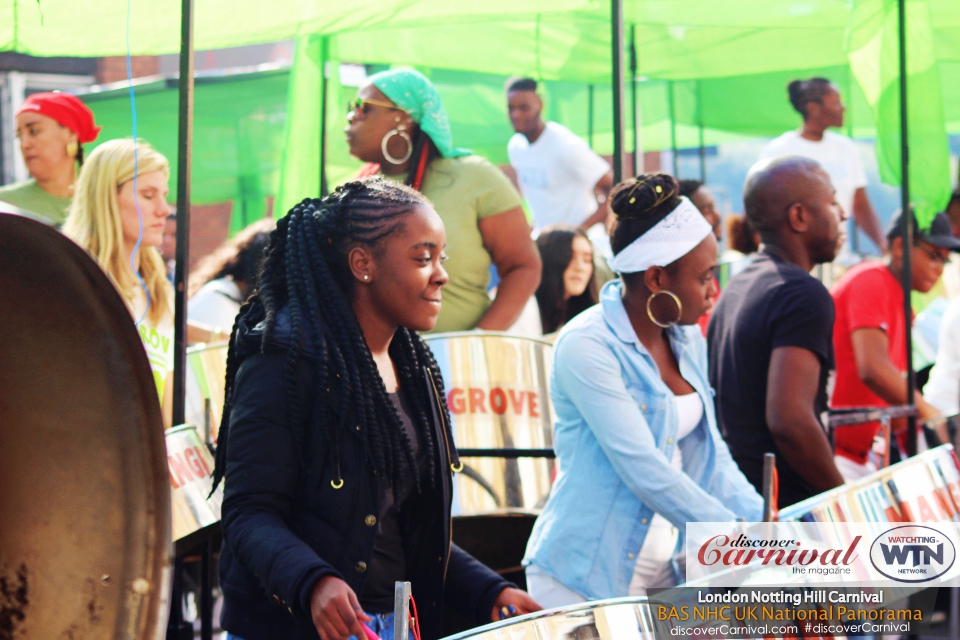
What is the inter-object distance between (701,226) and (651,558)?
64 cm

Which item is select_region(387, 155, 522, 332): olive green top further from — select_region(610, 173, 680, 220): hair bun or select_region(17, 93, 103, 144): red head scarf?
select_region(17, 93, 103, 144): red head scarf

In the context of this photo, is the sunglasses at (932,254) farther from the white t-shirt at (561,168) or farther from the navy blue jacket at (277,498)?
the navy blue jacket at (277,498)

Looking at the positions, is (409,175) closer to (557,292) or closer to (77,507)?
(557,292)

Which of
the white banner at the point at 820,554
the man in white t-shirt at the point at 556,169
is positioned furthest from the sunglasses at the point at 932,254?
the white banner at the point at 820,554

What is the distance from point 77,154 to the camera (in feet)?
10.3

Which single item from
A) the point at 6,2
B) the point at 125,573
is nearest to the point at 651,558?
the point at 125,573

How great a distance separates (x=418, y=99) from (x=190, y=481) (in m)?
1.25

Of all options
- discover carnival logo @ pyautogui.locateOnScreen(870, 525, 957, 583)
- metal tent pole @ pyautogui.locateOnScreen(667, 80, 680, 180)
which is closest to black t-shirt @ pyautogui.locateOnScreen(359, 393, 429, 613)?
discover carnival logo @ pyautogui.locateOnScreen(870, 525, 957, 583)

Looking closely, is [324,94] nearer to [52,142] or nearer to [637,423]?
[52,142]

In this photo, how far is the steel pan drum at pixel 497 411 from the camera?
8.62 ft

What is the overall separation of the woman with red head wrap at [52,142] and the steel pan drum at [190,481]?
1.25 meters

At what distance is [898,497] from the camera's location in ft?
6.46

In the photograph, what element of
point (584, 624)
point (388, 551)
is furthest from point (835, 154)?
point (584, 624)

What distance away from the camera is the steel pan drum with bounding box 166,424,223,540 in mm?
1952
